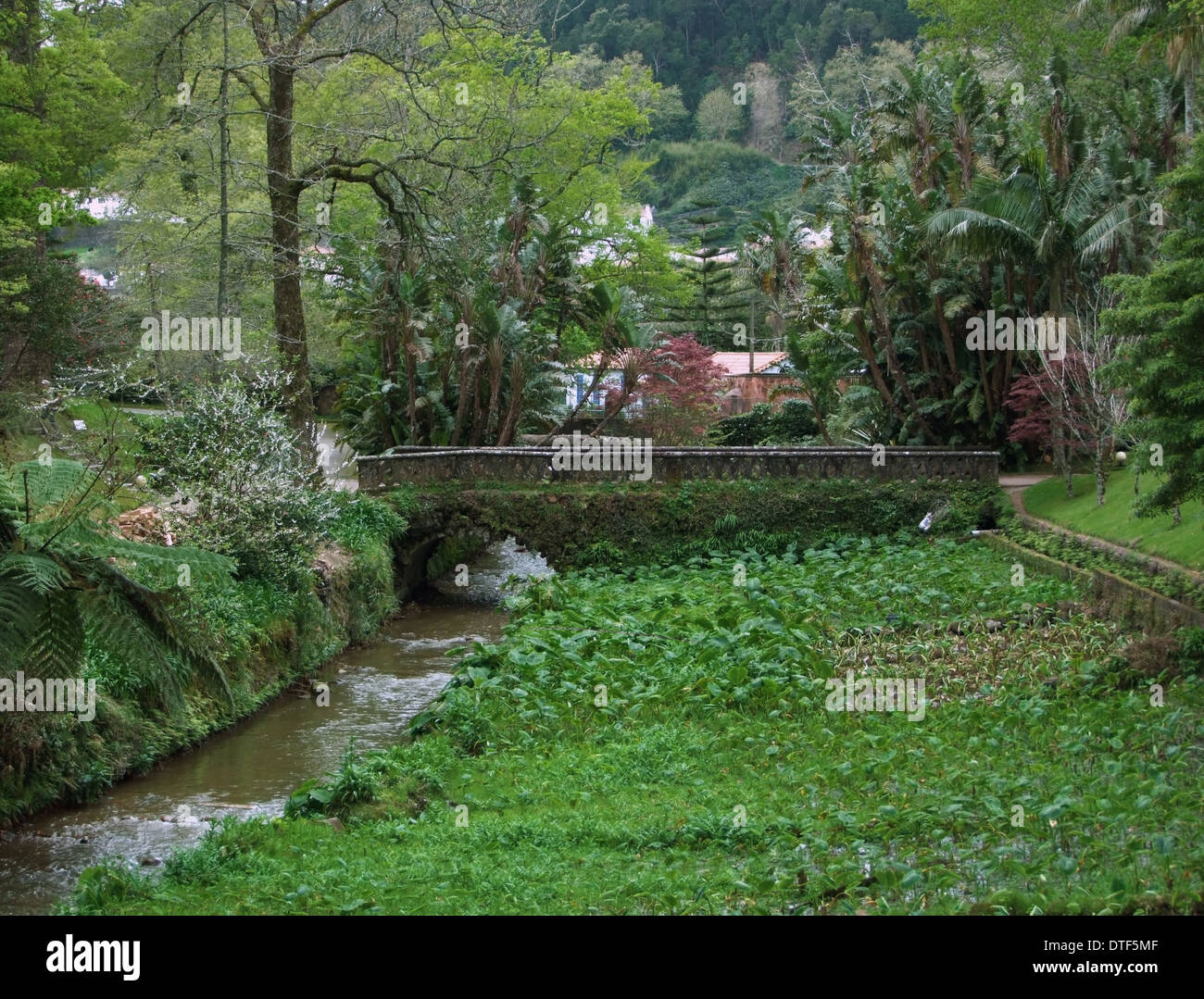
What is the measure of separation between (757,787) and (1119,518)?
1258 centimetres

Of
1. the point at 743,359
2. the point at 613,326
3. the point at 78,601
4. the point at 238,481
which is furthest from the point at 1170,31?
the point at 78,601

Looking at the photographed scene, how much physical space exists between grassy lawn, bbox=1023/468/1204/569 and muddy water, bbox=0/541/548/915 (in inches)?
418

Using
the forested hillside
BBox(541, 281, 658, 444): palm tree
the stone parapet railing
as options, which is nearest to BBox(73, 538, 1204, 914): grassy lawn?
the stone parapet railing

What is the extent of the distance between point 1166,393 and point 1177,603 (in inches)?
115

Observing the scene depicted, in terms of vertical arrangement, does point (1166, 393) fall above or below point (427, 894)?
above

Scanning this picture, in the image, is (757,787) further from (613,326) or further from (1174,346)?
(613,326)

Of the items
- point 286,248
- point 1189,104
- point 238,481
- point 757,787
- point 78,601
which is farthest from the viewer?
point 1189,104

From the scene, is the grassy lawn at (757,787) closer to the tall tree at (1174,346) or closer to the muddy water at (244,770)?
the muddy water at (244,770)

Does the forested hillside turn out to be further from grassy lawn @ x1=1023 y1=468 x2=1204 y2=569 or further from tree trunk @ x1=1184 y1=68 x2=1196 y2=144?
grassy lawn @ x1=1023 y1=468 x2=1204 y2=569

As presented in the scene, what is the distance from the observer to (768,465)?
27.0 metres

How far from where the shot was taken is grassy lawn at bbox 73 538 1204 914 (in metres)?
8.75

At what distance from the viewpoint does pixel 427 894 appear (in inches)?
347

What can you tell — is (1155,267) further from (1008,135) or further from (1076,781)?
(1008,135)
